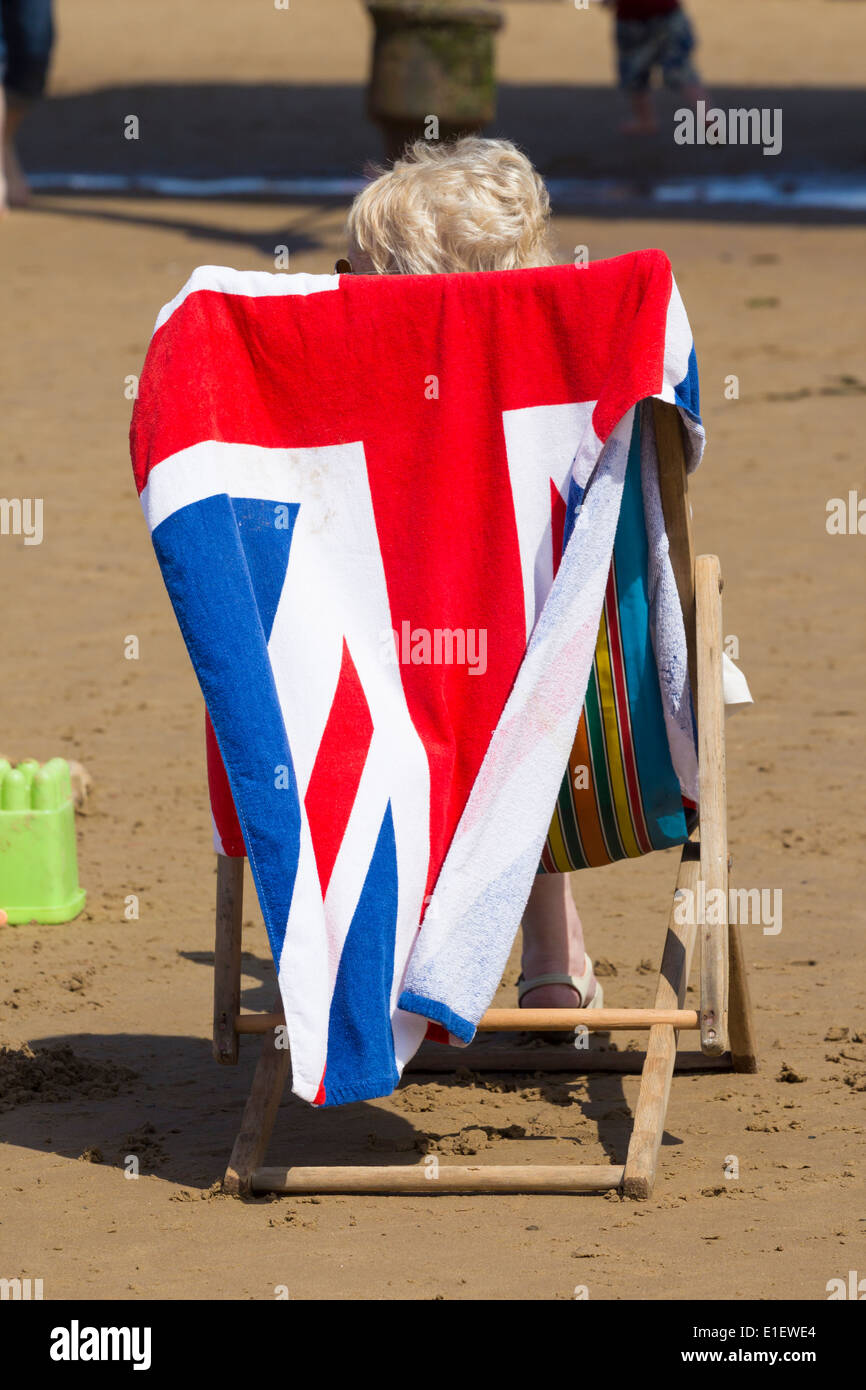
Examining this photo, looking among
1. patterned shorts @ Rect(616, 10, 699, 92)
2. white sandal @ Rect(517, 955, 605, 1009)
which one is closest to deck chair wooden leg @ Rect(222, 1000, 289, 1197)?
white sandal @ Rect(517, 955, 605, 1009)

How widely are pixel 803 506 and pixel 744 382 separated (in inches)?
66.2

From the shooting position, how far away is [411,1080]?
137 inches

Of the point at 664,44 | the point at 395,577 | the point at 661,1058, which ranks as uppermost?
the point at 664,44

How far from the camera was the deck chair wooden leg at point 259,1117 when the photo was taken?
9.57ft

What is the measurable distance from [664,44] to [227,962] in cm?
1234

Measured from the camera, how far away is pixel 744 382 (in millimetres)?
8375

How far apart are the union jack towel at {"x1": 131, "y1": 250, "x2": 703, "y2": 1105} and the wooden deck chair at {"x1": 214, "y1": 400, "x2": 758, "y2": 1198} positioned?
0.05m

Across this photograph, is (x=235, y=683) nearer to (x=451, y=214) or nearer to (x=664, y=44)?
(x=451, y=214)

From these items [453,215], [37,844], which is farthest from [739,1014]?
[37,844]

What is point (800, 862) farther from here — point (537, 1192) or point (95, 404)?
point (95, 404)

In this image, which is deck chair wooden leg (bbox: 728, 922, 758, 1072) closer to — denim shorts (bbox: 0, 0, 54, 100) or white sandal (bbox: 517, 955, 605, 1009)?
white sandal (bbox: 517, 955, 605, 1009)

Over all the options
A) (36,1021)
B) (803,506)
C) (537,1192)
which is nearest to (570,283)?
(537,1192)

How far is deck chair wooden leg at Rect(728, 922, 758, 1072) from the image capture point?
10.5 feet

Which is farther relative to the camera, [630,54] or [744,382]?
[630,54]
